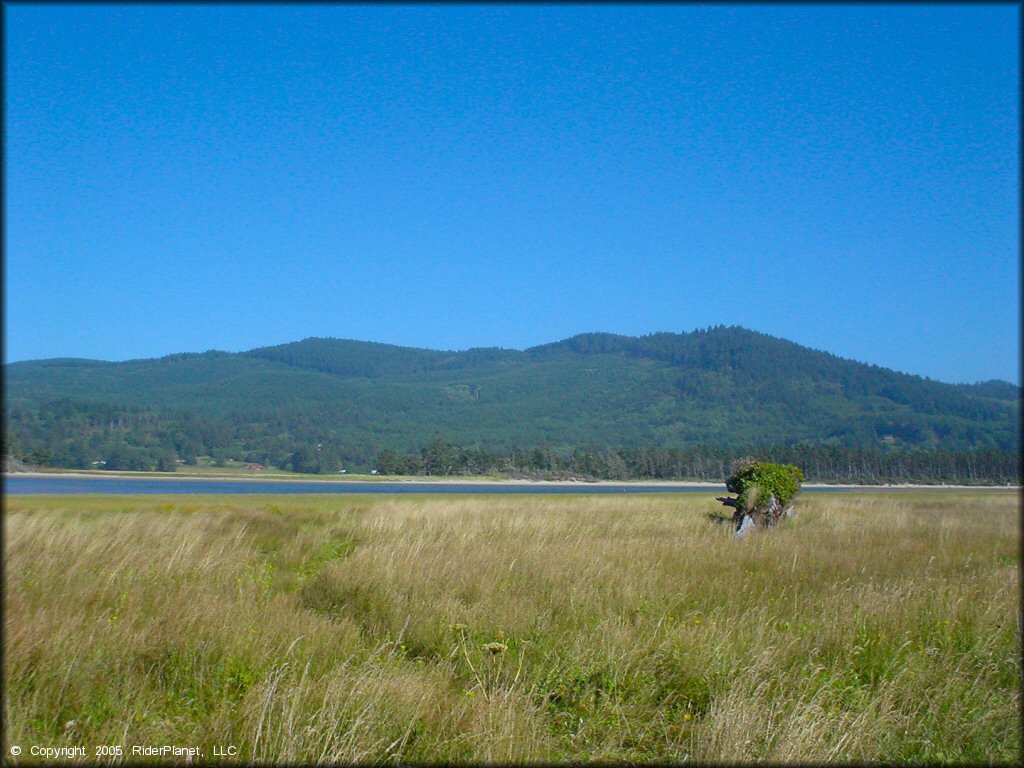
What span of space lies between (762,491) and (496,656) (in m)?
12.8

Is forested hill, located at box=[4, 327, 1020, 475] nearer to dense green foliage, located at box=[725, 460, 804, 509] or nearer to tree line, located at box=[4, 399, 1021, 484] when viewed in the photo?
tree line, located at box=[4, 399, 1021, 484]

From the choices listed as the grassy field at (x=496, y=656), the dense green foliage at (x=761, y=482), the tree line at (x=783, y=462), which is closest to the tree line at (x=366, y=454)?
the tree line at (x=783, y=462)

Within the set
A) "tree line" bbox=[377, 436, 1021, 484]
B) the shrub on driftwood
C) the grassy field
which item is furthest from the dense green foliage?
the grassy field

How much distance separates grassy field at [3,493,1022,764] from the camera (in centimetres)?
462

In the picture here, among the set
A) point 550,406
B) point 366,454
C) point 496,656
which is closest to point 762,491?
point 496,656

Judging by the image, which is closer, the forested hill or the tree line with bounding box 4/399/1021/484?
the tree line with bounding box 4/399/1021/484

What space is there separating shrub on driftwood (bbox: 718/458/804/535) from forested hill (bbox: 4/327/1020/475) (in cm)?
396

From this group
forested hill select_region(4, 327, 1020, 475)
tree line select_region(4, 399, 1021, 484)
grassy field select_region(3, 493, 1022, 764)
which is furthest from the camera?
forested hill select_region(4, 327, 1020, 475)

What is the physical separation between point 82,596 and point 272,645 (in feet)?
5.56

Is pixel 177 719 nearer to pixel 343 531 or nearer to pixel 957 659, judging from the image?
pixel 957 659

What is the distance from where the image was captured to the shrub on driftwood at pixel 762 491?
56.6 ft

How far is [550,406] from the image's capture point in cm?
13562

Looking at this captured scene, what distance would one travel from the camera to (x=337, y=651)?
5.87 metres

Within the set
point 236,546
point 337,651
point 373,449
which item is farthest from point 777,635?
point 373,449
